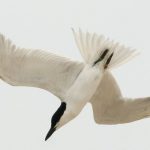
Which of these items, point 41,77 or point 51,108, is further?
point 51,108

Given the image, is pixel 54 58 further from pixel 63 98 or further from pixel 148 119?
pixel 148 119

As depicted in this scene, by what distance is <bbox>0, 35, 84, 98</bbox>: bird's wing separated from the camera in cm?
1117

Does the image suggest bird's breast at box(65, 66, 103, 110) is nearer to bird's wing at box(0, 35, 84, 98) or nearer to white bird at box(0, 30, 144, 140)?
white bird at box(0, 30, 144, 140)

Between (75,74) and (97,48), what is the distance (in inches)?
13.3

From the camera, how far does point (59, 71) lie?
11.3 meters

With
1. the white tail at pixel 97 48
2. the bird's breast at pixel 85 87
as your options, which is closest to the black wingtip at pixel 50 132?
the bird's breast at pixel 85 87

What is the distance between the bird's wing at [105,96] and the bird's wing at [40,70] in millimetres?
319

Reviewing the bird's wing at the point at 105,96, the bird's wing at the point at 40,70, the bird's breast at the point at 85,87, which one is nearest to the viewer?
the bird's breast at the point at 85,87

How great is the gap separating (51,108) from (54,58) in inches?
67.0

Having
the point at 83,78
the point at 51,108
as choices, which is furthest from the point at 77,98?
the point at 51,108

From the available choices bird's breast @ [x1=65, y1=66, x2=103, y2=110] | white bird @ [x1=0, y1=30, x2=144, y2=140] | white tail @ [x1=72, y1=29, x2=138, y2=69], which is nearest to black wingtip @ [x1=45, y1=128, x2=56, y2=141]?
white bird @ [x1=0, y1=30, x2=144, y2=140]

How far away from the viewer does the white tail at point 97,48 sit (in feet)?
36.0

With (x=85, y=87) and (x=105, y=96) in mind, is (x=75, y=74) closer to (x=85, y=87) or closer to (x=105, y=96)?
(x=85, y=87)

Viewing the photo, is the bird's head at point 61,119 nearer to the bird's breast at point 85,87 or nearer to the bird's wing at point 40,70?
the bird's breast at point 85,87
